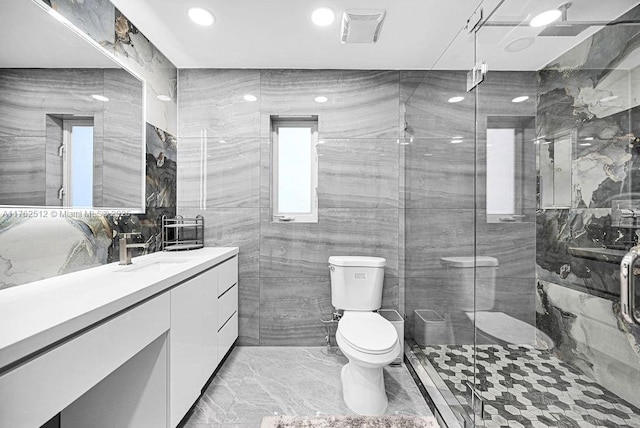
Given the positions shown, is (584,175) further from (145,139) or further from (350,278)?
(145,139)

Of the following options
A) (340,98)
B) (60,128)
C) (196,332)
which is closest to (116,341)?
(196,332)

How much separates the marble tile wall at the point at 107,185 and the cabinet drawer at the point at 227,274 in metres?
0.53

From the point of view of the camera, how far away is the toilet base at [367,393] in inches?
68.2

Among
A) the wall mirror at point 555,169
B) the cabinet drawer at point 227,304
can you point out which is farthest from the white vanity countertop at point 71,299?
the wall mirror at point 555,169

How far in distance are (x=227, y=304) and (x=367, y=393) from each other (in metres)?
1.12

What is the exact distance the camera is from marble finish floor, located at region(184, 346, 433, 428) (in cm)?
174

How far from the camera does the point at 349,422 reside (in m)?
1.65

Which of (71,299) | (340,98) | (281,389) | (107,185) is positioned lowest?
(281,389)

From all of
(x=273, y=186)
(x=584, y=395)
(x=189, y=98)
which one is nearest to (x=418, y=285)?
(x=584, y=395)

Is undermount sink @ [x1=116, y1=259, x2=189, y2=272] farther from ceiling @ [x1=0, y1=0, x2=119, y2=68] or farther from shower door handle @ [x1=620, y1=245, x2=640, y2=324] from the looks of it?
shower door handle @ [x1=620, y1=245, x2=640, y2=324]

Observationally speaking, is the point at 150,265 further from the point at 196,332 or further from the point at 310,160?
the point at 310,160

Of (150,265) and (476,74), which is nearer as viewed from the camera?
(476,74)

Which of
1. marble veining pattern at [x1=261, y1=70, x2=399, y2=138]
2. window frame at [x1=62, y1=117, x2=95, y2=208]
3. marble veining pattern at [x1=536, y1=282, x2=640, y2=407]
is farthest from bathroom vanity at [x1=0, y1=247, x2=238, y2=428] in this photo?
marble veining pattern at [x1=536, y1=282, x2=640, y2=407]

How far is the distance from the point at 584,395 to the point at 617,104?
1222mm
